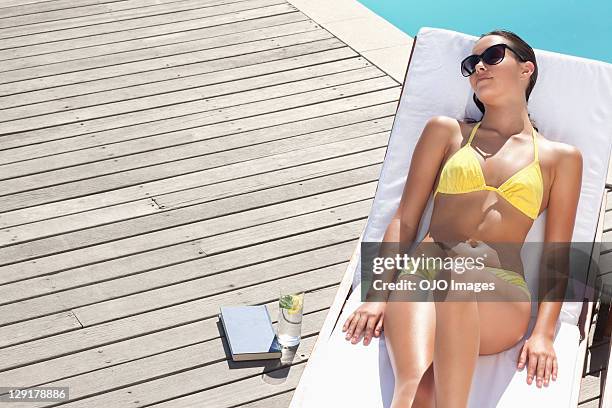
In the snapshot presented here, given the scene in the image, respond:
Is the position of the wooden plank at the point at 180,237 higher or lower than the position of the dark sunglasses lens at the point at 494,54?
lower

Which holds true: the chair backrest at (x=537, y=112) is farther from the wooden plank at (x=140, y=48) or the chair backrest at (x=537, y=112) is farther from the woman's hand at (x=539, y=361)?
the wooden plank at (x=140, y=48)

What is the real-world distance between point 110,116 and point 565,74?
2381 millimetres

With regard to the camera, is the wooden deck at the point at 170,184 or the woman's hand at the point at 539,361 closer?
the woman's hand at the point at 539,361

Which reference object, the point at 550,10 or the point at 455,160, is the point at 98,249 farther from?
the point at 550,10

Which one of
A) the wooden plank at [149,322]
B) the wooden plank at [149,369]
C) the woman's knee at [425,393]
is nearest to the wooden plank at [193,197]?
the wooden plank at [149,322]

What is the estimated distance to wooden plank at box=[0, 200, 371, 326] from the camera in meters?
4.11

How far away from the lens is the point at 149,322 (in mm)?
4082

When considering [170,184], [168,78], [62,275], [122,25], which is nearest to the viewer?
[62,275]

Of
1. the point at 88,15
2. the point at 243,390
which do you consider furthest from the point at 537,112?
the point at 88,15

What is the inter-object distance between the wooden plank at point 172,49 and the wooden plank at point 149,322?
6.59 feet

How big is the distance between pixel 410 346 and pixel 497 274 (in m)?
0.40

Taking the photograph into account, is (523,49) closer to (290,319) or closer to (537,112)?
(537,112)

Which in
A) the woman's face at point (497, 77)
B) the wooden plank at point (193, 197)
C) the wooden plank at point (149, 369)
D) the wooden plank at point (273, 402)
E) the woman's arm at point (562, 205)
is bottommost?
the wooden plank at point (193, 197)

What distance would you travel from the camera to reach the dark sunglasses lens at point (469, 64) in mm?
3696
